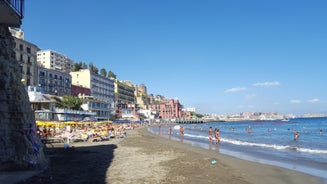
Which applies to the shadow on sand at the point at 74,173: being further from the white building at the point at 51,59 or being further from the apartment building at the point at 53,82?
the white building at the point at 51,59

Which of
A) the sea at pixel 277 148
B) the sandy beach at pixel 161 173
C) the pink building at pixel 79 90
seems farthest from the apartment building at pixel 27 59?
the sandy beach at pixel 161 173

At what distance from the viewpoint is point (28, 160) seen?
11562mm

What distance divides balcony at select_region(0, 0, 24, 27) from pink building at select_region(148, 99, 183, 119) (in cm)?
15790

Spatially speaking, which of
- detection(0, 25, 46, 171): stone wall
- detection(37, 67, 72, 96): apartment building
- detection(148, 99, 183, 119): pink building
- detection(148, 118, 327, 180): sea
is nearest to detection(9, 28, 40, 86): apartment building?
detection(37, 67, 72, 96): apartment building

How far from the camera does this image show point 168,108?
17788 cm

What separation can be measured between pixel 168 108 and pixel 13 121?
16728cm

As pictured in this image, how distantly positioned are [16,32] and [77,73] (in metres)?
29.7

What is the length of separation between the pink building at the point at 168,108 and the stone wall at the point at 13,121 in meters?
157

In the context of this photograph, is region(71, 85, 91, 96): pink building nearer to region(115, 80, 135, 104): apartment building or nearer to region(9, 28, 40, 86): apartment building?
region(9, 28, 40, 86): apartment building

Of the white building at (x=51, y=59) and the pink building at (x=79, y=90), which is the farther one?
the white building at (x=51, y=59)

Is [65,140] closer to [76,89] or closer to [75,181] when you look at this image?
[75,181]

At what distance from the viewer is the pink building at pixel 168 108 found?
173m

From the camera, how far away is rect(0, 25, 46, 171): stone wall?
35.3 feet

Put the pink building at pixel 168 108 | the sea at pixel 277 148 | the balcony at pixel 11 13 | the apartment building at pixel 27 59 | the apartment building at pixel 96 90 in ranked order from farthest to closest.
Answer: the pink building at pixel 168 108
the apartment building at pixel 96 90
the apartment building at pixel 27 59
the sea at pixel 277 148
the balcony at pixel 11 13
